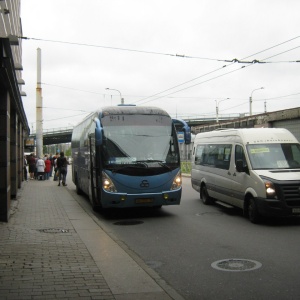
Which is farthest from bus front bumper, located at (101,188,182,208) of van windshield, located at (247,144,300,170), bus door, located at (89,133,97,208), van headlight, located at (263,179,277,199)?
van headlight, located at (263,179,277,199)

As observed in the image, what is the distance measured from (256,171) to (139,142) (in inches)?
129

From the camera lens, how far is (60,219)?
1151 cm

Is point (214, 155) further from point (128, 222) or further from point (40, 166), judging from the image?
point (40, 166)

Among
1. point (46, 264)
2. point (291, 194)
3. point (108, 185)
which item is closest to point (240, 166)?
point (291, 194)

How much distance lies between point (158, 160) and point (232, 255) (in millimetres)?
4718

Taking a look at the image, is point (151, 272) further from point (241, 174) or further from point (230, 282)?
point (241, 174)

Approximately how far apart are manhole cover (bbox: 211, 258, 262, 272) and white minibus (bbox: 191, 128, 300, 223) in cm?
317

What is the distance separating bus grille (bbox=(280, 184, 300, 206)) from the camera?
9.84 m

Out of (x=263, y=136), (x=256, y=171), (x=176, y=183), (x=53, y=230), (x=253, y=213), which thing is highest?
(x=263, y=136)

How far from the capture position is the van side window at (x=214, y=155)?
12.5 meters

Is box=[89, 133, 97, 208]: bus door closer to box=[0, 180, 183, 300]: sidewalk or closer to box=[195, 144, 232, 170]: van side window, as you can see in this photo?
box=[0, 180, 183, 300]: sidewalk

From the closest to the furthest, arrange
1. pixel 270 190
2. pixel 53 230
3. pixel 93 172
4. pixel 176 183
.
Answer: pixel 53 230 < pixel 270 190 < pixel 176 183 < pixel 93 172

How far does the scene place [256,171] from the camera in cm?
1055

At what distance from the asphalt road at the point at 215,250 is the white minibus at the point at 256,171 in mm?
515
